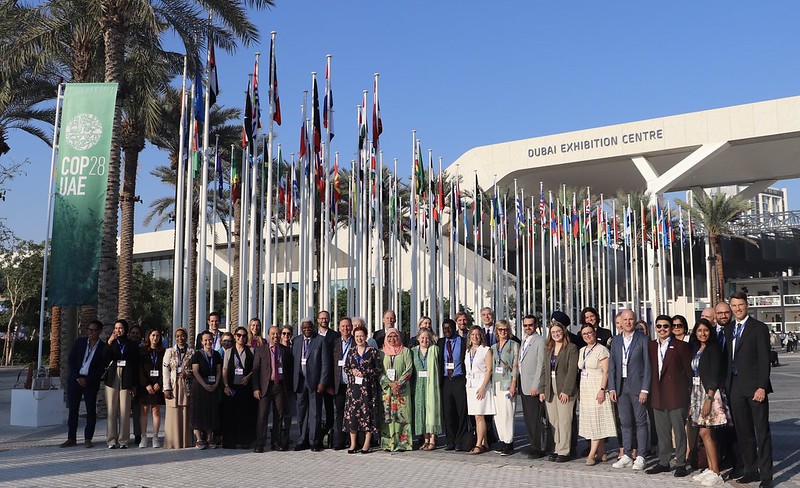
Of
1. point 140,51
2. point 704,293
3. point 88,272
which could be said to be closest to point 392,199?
point 140,51

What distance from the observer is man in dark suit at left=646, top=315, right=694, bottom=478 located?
921cm

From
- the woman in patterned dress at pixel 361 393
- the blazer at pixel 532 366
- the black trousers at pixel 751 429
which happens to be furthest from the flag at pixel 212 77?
the black trousers at pixel 751 429

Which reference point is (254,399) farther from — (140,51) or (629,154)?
(629,154)

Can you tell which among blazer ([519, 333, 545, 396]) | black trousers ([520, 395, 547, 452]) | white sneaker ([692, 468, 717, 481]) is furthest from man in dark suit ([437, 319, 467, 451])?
white sneaker ([692, 468, 717, 481])

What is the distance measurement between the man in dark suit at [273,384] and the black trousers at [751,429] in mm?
5884

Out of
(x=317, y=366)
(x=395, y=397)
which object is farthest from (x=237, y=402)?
(x=395, y=397)

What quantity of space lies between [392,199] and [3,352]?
34.8 metres

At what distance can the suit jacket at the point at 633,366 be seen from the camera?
9.48m

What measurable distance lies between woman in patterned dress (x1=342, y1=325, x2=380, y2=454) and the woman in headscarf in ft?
7.81

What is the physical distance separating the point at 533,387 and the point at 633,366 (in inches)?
54.9

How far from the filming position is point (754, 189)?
57719mm

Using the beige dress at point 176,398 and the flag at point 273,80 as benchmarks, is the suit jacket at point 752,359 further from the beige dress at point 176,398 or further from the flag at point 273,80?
the flag at point 273,80

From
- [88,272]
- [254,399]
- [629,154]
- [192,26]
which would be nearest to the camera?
[254,399]

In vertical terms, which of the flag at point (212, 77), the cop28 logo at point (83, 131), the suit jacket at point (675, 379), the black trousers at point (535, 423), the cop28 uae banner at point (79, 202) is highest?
the flag at point (212, 77)
